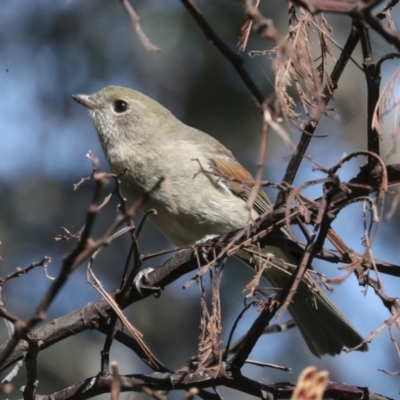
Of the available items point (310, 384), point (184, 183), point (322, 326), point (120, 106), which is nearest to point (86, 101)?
point (120, 106)

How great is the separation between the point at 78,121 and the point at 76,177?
2.66ft

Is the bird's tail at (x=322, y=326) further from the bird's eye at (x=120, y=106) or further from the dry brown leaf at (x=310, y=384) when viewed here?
the dry brown leaf at (x=310, y=384)

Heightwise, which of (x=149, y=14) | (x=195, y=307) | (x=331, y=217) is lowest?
(x=331, y=217)

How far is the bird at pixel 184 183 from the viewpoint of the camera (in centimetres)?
406

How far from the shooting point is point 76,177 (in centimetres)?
939

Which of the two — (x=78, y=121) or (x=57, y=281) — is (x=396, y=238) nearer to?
(x=78, y=121)

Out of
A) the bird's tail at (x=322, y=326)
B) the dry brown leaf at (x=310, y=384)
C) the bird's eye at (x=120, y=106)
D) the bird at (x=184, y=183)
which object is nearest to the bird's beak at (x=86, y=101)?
the bird at (x=184, y=183)

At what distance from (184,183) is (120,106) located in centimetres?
112

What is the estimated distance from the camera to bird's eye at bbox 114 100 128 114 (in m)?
4.92

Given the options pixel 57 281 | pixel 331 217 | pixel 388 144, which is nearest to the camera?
pixel 57 281

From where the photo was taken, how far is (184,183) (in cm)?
407

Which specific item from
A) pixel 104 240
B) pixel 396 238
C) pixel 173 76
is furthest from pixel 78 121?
pixel 104 240

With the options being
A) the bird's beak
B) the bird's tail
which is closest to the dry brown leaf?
the bird's tail

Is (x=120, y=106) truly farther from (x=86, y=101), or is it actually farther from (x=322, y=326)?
(x=322, y=326)
